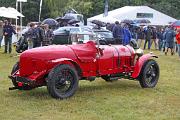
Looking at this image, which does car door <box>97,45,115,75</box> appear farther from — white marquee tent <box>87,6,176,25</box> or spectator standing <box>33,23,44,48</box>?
white marquee tent <box>87,6,176,25</box>

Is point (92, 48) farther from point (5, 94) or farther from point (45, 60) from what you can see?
point (5, 94)

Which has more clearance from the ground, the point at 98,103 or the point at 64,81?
the point at 64,81

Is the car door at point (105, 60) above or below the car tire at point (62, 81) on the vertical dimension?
above

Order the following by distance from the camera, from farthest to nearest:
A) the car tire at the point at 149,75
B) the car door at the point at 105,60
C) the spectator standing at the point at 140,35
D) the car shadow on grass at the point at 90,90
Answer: the spectator standing at the point at 140,35 → the car tire at the point at 149,75 → the car door at the point at 105,60 → the car shadow on grass at the point at 90,90

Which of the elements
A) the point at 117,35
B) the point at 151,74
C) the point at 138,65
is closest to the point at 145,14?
the point at 117,35

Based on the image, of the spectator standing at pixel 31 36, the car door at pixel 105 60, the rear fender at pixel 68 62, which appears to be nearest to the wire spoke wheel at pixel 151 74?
the car door at pixel 105 60

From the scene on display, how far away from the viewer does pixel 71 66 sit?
972 centimetres

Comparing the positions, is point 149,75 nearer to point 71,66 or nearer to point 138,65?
point 138,65

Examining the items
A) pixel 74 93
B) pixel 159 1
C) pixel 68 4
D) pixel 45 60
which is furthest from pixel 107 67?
pixel 159 1

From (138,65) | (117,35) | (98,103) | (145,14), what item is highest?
(145,14)

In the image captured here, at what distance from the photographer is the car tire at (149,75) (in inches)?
454

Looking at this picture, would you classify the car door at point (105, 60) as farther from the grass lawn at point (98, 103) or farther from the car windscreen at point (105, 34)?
the car windscreen at point (105, 34)

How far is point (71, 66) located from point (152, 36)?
20.7 m

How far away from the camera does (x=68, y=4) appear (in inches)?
3123
